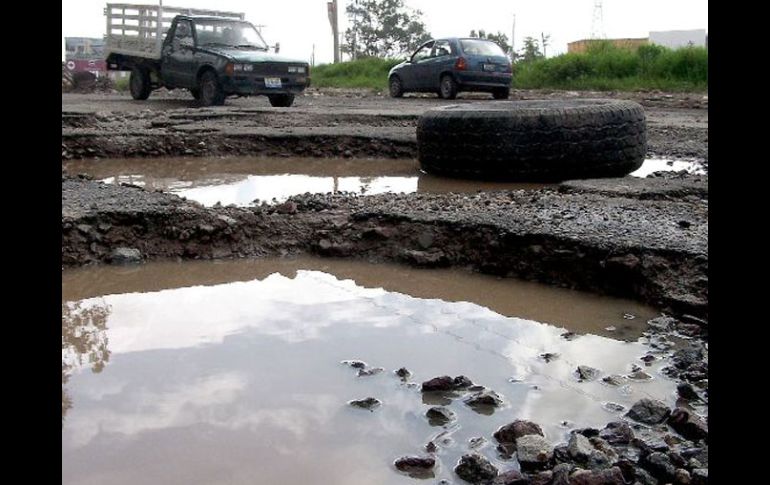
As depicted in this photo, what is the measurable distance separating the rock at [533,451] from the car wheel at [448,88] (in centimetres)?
1484

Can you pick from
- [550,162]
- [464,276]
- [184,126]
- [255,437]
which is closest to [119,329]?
[255,437]

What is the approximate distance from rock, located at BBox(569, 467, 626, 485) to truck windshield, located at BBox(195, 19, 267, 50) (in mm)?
13322

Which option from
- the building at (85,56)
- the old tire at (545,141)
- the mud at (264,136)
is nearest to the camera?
the old tire at (545,141)

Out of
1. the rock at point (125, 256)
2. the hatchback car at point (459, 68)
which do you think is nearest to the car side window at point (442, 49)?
the hatchback car at point (459, 68)

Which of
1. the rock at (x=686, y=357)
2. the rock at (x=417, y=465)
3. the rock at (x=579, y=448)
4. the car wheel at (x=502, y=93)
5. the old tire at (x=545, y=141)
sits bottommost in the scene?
the rock at (x=417, y=465)

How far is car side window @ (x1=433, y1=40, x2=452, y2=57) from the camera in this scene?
16.7m

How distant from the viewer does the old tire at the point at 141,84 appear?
55.0ft

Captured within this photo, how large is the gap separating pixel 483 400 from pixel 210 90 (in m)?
12.2

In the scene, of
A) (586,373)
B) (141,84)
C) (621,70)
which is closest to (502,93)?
(621,70)

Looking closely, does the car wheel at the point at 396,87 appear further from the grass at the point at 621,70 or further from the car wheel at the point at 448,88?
the grass at the point at 621,70

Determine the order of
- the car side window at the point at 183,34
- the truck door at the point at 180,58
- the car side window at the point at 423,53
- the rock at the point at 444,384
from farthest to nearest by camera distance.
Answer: the car side window at the point at 423,53 → the car side window at the point at 183,34 → the truck door at the point at 180,58 → the rock at the point at 444,384

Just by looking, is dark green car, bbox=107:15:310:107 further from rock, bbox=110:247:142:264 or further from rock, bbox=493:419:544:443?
rock, bbox=493:419:544:443

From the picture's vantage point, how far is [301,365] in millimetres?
2625
